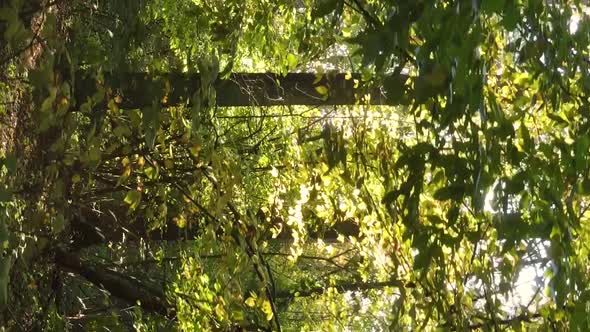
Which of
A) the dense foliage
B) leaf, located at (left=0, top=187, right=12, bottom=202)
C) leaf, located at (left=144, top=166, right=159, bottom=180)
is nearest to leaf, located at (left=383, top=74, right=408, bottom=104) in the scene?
the dense foliage

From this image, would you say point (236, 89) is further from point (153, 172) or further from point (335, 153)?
point (335, 153)

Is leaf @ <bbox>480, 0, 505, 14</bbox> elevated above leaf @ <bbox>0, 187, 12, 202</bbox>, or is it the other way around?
leaf @ <bbox>480, 0, 505, 14</bbox>

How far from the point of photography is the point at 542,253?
53.0 inches

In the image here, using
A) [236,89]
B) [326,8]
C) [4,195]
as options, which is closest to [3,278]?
[4,195]

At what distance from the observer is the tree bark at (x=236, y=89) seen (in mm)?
1646

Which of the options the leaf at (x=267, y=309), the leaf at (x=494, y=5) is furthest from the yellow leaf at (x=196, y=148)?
the leaf at (x=494, y=5)

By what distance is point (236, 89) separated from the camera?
88.7 inches

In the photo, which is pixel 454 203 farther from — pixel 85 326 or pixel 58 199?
pixel 85 326

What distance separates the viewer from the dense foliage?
1155 mm

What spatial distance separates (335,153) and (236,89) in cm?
65

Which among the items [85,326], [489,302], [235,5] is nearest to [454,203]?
[489,302]

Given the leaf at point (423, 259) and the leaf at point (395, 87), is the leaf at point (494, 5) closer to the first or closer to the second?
the leaf at point (395, 87)

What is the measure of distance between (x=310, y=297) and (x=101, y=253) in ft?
6.24

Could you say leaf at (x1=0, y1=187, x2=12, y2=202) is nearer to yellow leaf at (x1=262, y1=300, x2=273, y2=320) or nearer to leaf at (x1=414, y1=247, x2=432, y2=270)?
leaf at (x1=414, y1=247, x2=432, y2=270)
